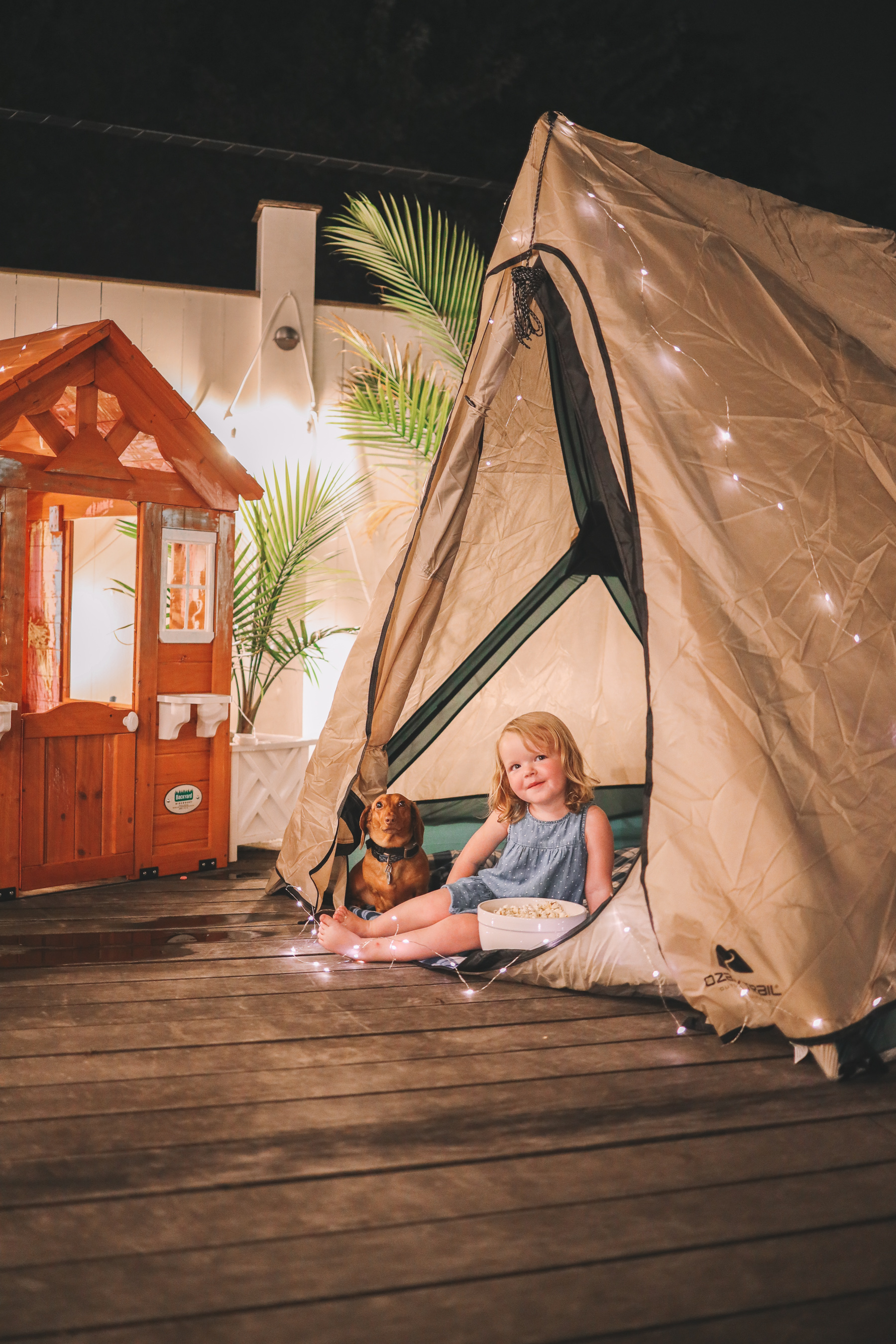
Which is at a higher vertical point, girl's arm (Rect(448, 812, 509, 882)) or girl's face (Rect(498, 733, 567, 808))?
girl's face (Rect(498, 733, 567, 808))

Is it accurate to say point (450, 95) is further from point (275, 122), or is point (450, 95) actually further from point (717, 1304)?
point (717, 1304)

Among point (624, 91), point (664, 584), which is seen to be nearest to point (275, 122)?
point (624, 91)

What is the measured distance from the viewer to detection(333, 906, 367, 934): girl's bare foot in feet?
9.68

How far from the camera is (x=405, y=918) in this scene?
292 cm

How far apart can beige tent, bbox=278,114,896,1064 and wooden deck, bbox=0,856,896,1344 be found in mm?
293

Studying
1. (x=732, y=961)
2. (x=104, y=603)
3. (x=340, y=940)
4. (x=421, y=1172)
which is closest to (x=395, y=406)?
(x=104, y=603)

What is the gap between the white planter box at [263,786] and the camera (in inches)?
165

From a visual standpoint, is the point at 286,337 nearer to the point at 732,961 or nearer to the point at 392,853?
the point at 392,853

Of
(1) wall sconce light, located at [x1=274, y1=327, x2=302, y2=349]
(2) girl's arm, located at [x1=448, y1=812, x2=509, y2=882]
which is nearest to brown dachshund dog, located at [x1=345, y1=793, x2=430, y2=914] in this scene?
(2) girl's arm, located at [x1=448, y1=812, x2=509, y2=882]

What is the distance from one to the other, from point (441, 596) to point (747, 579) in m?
1.07

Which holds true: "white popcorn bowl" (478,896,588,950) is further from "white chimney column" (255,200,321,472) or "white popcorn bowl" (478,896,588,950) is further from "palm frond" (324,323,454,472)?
"white chimney column" (255,200,321,472)

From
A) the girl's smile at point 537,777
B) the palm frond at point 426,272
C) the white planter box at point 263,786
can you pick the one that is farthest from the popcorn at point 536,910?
the palm frond at point 426,272

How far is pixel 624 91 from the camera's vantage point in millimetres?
10594

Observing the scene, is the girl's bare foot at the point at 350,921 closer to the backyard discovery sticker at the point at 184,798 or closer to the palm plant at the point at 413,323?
the backyard discovery sticker at the point at 184,798
